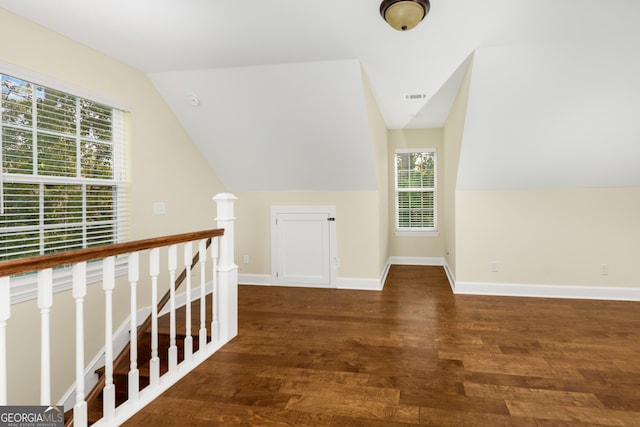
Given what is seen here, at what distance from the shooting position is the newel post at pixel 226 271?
110 inches

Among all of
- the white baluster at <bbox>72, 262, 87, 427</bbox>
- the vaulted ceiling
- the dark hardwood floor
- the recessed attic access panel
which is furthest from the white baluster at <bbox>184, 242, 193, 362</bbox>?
the recessed attic access panel

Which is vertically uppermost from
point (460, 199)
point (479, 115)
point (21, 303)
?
point (479, 115)

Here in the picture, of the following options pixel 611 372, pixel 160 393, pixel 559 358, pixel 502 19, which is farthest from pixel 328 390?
pixel 502 19

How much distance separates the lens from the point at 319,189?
458 centimetres

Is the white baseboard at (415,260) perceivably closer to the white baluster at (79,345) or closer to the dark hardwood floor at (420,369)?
the dark hardwood floor at (420,369)

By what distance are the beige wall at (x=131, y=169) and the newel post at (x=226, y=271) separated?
1032 mm

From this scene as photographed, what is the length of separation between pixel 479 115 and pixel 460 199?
113 centimetres

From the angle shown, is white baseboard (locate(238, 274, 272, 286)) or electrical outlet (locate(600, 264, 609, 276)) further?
white baseboard (locate(238, 274, 272, 286))

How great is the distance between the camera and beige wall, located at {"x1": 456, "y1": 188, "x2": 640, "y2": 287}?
396 cm

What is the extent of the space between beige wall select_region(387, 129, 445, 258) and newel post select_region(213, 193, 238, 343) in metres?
3.66

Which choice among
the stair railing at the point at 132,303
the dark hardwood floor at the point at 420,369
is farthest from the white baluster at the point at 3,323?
the dark hardwood floor at the point at 420,369

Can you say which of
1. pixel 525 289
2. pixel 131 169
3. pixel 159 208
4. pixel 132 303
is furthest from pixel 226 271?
pixel 525 289

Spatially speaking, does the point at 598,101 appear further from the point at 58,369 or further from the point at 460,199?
the point at 58,369

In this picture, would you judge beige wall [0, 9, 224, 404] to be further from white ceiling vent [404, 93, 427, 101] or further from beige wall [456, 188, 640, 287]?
beige wall [456, 188, 640, 287]
